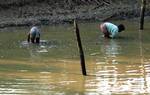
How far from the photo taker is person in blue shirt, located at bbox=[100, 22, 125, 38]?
19.1 metres

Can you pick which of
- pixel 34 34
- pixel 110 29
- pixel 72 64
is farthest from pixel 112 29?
pixel 72 64

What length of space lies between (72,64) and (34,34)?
11.5ft

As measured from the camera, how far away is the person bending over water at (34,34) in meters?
18.0

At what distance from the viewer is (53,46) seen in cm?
1806

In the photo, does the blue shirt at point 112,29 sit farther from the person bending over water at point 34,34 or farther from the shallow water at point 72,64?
the person bending over water at point 34,34

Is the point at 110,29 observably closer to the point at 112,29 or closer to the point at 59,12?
the point at 112,29

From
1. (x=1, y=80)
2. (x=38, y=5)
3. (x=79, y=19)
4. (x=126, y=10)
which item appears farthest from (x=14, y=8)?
(x=1, y=80)

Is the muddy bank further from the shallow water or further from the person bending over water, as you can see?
the person bending over water

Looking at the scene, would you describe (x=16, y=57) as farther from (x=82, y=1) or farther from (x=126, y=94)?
(x=82, y=1)

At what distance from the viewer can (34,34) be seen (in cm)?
1806

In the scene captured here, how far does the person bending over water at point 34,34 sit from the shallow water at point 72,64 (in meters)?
0.23

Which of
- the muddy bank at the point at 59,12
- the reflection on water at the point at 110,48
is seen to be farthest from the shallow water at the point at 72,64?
the muddy bank at the point at 59,12

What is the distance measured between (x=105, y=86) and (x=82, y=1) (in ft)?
51.1

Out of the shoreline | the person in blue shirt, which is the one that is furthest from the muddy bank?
the person in blue shirt
